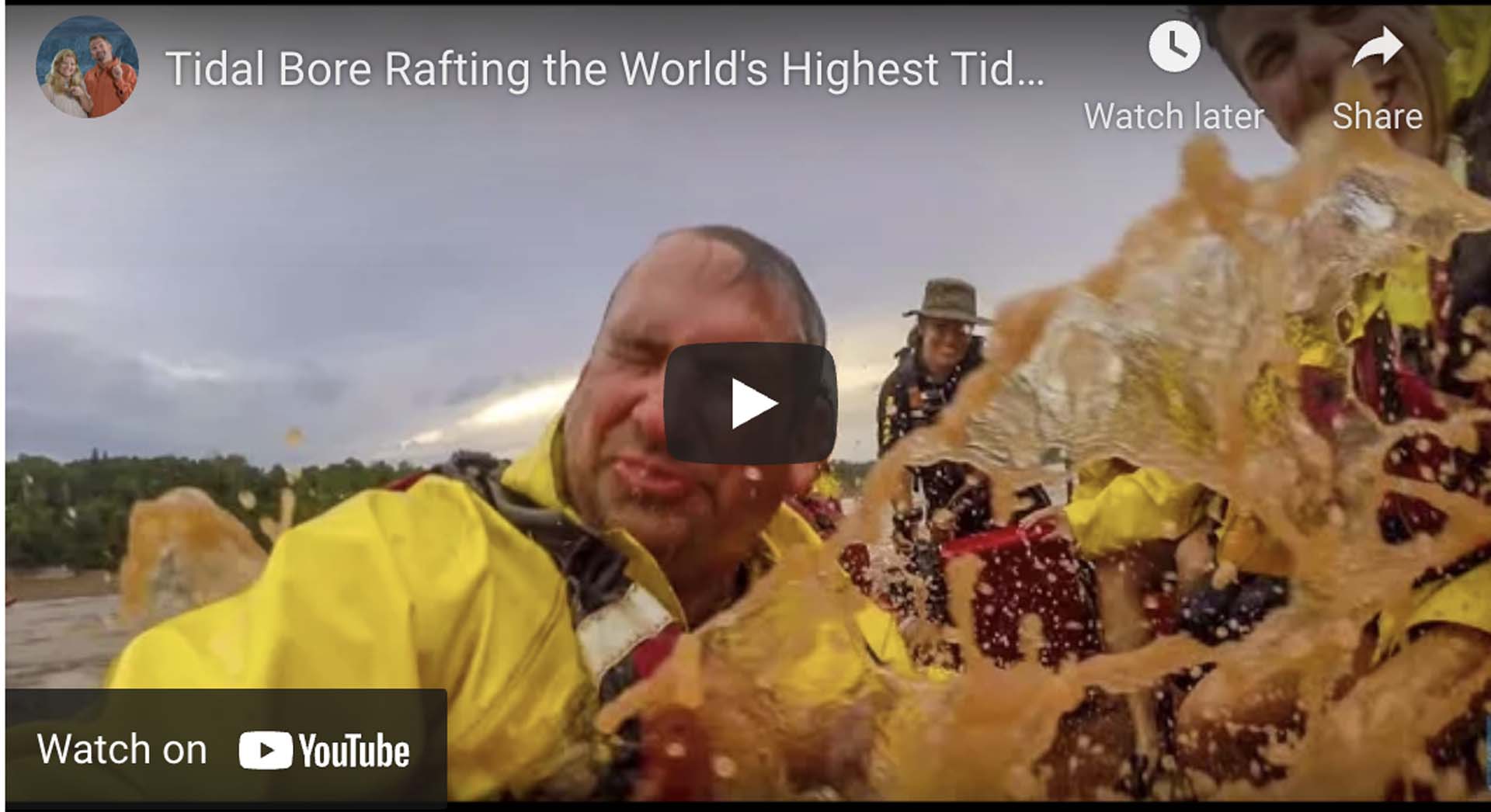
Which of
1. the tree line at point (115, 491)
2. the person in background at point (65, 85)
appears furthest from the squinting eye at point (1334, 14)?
the person in background at point (65, 85)

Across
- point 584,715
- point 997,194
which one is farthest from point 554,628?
point 997,194

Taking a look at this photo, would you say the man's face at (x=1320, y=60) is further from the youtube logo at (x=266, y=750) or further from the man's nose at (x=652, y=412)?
the youtube logo at (x=266, y=750)

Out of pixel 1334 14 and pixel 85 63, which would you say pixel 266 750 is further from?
pixel 1334 14

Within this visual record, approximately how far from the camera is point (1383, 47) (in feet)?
9.33

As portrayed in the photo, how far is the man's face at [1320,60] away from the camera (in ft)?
9.34

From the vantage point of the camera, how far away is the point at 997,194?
2.85m

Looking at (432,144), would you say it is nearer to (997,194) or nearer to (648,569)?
(648,569)

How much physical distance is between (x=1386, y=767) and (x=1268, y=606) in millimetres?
438

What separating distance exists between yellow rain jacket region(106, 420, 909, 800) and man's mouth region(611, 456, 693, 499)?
0.38ft

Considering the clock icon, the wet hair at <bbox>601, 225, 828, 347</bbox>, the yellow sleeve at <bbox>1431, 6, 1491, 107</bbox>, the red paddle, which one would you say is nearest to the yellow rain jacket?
the red paddle

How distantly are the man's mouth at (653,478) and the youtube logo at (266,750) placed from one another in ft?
2.91

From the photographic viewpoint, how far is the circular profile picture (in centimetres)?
282

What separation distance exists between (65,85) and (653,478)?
1493mm

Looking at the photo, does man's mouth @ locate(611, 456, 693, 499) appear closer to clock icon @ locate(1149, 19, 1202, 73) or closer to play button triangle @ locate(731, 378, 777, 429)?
play button triangle @ locate(731, 378, 777, 429)
